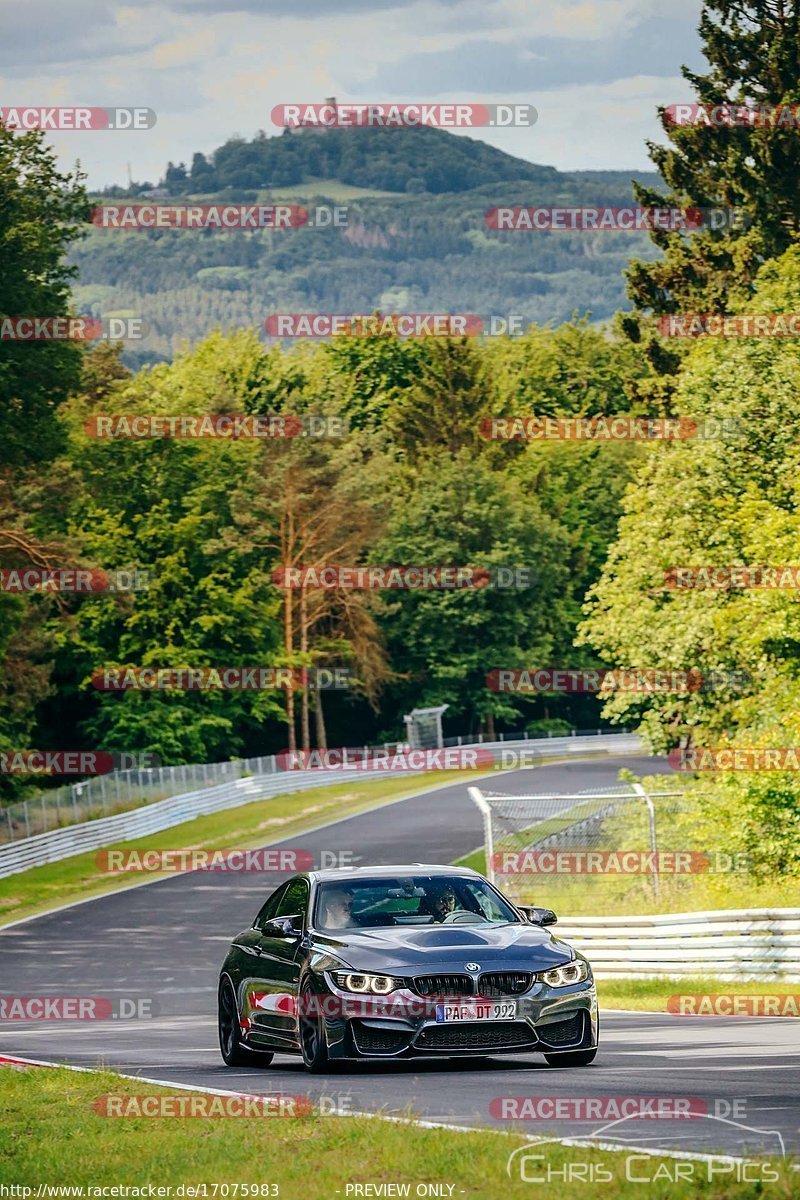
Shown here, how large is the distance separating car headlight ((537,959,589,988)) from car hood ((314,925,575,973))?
5 centimetres

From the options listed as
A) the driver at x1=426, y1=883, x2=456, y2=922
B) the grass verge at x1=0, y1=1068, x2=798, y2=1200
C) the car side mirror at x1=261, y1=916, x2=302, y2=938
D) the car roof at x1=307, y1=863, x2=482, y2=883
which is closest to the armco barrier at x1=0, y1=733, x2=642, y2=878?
the car roof at x1=307, y1=863, x2=482, y2=883

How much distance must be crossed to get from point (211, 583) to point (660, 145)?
3053cm

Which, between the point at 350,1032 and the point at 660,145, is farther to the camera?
the point at 660,145

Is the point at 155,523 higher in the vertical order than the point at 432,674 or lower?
higher

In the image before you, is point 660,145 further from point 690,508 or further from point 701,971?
point 701,971

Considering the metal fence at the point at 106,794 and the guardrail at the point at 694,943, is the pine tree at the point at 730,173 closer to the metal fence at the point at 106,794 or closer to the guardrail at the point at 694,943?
the metal fence at the point at 106,794

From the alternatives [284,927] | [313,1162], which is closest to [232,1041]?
[284,927]

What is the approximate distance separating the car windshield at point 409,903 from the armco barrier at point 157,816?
36.3 meters

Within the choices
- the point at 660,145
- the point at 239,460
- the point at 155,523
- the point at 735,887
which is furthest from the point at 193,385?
the point at 735,887

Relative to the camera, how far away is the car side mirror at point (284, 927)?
43.3ft

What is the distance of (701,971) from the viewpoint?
72.2ft

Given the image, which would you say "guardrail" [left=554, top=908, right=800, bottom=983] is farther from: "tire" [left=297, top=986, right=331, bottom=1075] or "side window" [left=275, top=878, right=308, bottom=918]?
"tire" [left=297, top=986, right=331, bottom=1075]

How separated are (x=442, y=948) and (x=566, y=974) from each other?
805 mm

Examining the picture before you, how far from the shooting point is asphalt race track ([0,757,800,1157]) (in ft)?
30.9
